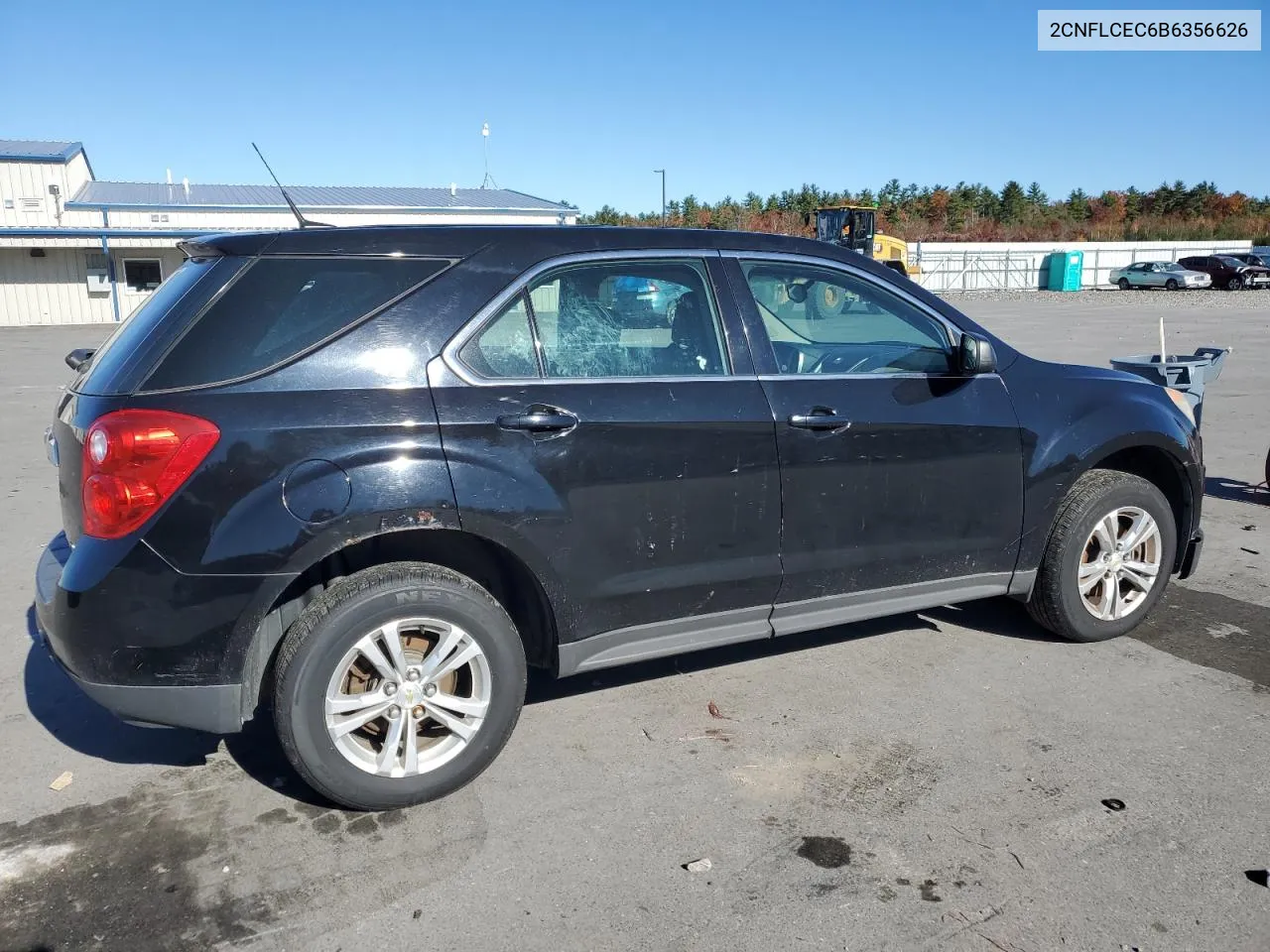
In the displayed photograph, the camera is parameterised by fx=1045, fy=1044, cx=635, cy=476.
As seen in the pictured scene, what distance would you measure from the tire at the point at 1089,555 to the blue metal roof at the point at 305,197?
2917 centimetres

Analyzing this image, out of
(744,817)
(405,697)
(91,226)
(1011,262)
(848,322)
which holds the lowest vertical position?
(744,817)

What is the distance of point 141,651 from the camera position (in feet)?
10.2

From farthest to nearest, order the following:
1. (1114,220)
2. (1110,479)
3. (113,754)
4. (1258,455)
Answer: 1. (1114,220)
2. (1258,455)
3. (1110,479)
4. (113,754)

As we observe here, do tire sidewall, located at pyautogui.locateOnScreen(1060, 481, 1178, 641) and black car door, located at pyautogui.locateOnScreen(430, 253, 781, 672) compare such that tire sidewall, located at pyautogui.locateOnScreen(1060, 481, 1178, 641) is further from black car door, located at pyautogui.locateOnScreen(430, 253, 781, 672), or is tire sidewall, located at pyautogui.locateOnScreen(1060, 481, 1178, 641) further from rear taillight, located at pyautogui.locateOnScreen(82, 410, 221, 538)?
rear taillight, located at pyautogui.locateOnScreen(82, 410, 221, 538)

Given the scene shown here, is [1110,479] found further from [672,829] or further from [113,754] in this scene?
[113,754]

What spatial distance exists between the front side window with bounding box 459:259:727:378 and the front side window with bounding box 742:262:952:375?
33 centimetres

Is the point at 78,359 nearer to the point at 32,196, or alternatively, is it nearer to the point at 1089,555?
the point at 1089,555

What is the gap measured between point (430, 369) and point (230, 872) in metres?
1.63

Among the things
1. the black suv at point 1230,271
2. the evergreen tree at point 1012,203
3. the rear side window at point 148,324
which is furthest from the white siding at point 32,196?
the evergreen tree at point 1012,203

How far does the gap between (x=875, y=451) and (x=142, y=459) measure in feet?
8.41

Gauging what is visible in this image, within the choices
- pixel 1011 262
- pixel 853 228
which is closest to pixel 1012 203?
pixel 1011 262

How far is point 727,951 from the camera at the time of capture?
2705 millimetres

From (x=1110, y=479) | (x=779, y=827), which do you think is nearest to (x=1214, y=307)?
(x=1110, y=479)

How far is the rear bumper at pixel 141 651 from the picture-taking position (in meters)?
3.07
